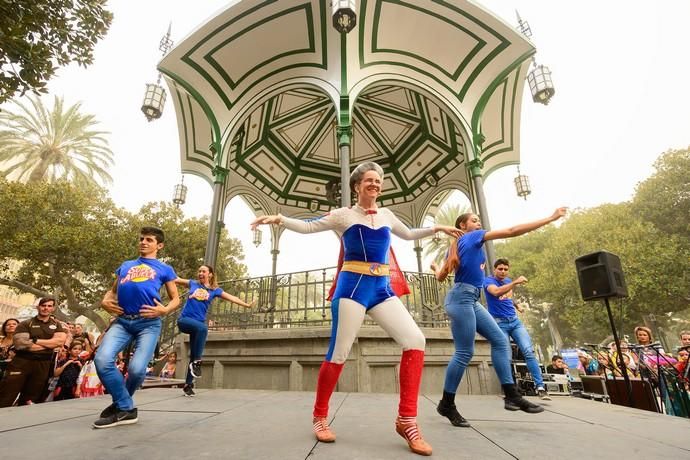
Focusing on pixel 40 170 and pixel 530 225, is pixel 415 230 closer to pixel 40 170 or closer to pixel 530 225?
pixel 530 225

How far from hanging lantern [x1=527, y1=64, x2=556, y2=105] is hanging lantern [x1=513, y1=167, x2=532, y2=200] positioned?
2.69 m

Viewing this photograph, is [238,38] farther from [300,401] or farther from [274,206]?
[300,401]

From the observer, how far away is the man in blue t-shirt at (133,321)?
2.70 meters

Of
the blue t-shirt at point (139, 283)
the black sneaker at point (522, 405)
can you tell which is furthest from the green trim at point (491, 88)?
the blue t-shirt at point (139, 283)

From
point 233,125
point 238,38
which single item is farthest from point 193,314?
point 238,38

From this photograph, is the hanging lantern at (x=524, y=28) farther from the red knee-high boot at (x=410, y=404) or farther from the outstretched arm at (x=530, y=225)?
the red knee-high boot at (x=410, y=404)

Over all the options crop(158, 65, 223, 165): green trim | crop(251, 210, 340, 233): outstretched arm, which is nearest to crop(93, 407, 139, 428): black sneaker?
crop(251, 210, 340, 233): outstretched arm

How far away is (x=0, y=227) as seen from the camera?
14.8 metres

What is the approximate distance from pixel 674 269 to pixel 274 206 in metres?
20.6

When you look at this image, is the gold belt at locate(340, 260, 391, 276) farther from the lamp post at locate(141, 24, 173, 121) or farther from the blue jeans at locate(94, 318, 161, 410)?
the lamp post at locate(141, 24, 173, 121)

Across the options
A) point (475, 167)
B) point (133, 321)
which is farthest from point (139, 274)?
point (475, 167)

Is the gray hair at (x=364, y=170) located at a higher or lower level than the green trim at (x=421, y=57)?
lower

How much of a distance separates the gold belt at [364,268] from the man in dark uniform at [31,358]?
4.68 meters

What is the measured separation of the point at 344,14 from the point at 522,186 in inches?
294
